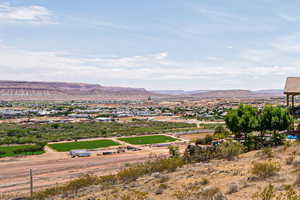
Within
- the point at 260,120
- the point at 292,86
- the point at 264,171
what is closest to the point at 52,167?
the point at 260,120

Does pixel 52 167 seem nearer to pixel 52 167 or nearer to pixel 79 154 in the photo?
pixel 52 167

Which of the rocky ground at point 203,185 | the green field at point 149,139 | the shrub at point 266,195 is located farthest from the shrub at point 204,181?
the green field at point 149,139

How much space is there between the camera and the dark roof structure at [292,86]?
68.1 ft

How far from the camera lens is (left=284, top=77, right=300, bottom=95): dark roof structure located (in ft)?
68.1

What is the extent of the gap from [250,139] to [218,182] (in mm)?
18332

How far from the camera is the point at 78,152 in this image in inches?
1788

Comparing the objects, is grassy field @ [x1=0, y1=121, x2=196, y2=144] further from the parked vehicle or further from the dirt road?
the parked vehicle

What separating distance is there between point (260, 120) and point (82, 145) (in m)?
32.5

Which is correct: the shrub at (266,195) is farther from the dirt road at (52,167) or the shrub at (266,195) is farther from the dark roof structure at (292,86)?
the dirt road at (52,167)

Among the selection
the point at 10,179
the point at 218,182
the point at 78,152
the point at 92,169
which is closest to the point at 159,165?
the point at 218,182

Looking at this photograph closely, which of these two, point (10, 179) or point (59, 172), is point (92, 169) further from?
point (10, 179)

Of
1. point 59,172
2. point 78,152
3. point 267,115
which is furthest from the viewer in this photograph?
point 78,152

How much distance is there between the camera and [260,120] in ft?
101

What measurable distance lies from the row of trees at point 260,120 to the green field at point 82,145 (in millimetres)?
27630
